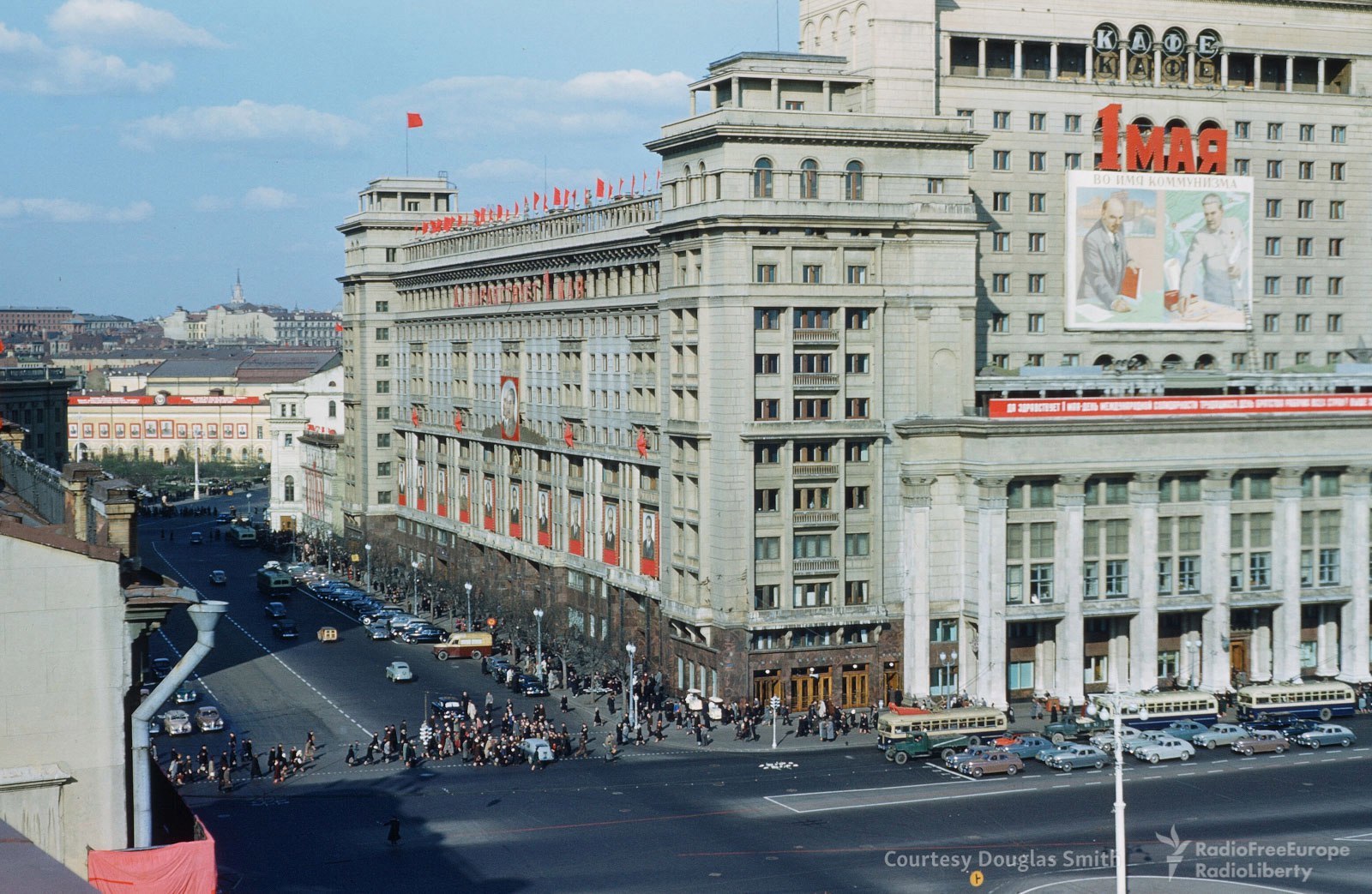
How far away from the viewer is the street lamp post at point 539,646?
118438 mm

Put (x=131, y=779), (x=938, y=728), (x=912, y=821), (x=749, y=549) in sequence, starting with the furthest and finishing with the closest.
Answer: (x=749, y=549), (x=938, y=728), (x=912, y=821), (x=131, y=779)

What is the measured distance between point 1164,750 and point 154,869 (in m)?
65.9

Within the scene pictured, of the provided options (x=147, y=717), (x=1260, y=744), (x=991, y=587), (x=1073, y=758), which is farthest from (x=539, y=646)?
(x=147, y=717)

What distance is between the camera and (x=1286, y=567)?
368 ft

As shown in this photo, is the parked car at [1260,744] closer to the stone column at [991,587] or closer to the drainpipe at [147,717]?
the stone column at [991,587]

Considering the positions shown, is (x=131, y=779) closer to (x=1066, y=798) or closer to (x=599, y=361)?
(x=1066, y=798)

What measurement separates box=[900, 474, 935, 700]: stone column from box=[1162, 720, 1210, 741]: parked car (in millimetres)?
14906

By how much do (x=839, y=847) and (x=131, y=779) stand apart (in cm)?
→ 4115

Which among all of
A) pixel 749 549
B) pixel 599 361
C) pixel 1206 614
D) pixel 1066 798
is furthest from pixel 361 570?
pixel 1066 798

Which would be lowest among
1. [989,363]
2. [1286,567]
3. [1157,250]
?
[1286,567]

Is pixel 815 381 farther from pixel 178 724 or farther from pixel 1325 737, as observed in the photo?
pixel 178 724

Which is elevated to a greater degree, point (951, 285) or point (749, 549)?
point (951, 285)

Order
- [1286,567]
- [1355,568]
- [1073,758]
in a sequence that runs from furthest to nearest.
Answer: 1. [1355,568]
2. [1286,567]
3. [1073,758]

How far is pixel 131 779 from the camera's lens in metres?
38.5
